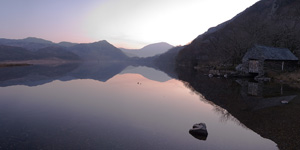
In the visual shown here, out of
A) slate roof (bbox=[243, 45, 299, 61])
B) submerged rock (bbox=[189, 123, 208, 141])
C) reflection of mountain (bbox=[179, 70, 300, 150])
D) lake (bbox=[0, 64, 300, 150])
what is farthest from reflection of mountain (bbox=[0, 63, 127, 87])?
slate roof (bbox=[243, 45, 299, 61])

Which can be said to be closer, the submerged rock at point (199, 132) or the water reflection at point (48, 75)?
the submerged rock at point (199, 132)

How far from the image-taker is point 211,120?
13336 millimetres

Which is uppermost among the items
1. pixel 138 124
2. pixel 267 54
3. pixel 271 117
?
pixel 267 54

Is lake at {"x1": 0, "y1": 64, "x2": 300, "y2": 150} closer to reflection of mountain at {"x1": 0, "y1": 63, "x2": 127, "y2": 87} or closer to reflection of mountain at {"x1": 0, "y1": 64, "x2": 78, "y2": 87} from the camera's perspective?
reflection of mountain at {"x1": 0, "y1": 64, "x2": 78, "y2": 87}

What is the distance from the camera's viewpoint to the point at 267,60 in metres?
40.3

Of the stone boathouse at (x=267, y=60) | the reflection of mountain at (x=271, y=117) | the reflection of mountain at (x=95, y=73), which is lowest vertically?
the reflection of mountain at (x=271, y=117)

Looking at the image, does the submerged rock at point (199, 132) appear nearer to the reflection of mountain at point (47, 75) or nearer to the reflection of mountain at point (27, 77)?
the reflection of mountain at point (47, 75)

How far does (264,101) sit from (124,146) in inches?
677

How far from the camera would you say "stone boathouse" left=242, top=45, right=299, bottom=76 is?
132 feet

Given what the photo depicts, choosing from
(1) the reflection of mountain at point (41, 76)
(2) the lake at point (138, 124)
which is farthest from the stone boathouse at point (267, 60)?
(1) the reflection of mountain at point (41, 76)

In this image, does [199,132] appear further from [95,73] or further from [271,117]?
[95,73]

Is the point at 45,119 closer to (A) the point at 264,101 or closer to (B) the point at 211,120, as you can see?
(B) the point at 211,120

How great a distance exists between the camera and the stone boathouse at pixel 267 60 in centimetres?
4028

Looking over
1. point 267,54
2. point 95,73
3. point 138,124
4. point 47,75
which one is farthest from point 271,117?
point 95,73
